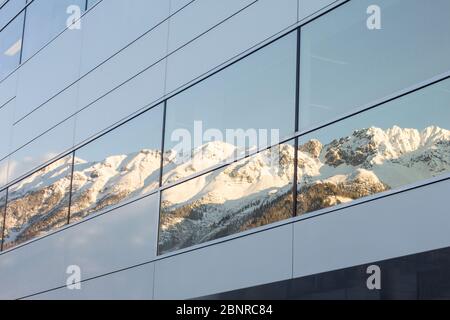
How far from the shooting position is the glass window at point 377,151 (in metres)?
10.0

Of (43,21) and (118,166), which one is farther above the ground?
(43,21)

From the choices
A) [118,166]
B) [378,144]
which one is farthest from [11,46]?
[378,144]

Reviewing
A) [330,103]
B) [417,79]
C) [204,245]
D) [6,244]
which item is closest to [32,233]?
[6,244]

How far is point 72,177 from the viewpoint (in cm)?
1741

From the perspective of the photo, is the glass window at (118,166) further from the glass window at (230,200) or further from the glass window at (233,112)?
the glass window at (230,200)

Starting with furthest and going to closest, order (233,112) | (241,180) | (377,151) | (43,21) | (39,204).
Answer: (43,21)
(39,204)
(233,112)
(241,180)
(377,151)

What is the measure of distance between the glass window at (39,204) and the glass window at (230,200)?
12.1 feet

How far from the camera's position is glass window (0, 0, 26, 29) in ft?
72.5

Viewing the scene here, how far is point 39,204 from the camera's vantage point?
18.2 metres

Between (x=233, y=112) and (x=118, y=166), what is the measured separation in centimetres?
326

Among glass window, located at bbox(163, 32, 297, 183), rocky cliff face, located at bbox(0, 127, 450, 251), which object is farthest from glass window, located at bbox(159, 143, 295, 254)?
glass window, located at bbox(163, 32, 297, 183)

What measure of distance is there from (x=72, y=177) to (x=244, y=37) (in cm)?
533

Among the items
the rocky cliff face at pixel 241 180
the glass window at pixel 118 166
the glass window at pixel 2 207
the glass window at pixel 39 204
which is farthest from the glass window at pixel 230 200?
the glass window at pixel 2 207

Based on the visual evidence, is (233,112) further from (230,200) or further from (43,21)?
(43,21)
